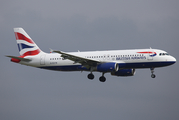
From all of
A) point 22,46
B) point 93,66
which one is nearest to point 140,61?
point 93,66

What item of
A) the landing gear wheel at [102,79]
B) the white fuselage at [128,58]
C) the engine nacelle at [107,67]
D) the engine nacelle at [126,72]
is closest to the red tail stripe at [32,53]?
the white fuselage at [128,58]

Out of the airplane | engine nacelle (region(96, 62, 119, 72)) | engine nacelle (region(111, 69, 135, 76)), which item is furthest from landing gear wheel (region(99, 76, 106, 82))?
engine nacelle (region(96, 62, 119, 72))

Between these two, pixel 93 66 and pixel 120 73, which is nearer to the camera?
pixel 93 66

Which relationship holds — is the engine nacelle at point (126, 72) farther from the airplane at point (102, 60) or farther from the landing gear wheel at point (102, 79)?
the landing gear wheel at point (102, 79)

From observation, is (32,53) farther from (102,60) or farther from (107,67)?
(107,67)

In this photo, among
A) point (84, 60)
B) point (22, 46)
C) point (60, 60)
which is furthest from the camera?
point (22, 46)

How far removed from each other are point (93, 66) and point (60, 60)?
671 centimetres

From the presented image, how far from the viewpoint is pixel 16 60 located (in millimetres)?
66938

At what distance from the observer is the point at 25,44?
6931cm

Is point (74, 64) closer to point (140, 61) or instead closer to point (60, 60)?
point (60, 60)

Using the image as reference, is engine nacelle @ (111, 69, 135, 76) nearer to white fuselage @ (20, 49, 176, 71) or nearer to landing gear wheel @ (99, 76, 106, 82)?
landing gear wheel @ (99, 76, 106, 82)

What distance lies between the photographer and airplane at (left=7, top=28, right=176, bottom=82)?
60.5 meters

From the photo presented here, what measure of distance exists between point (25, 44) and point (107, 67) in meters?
18.5

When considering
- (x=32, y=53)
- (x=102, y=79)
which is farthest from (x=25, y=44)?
(x=102, y=79)
